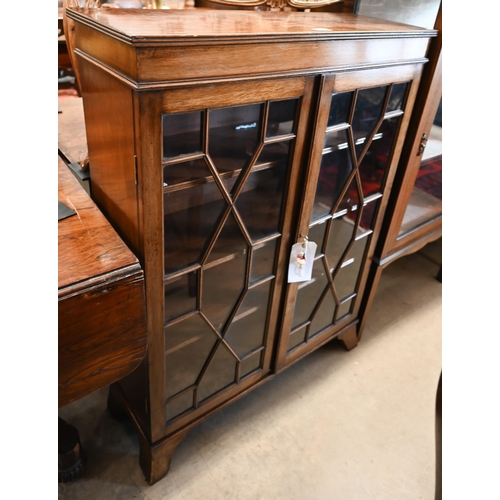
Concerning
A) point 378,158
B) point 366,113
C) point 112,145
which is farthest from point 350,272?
point 112,145

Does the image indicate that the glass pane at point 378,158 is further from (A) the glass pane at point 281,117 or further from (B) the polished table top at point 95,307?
(B) the polished table top at point 95,307

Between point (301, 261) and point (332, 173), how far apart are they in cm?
25

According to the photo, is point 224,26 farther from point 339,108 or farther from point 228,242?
point 228,242

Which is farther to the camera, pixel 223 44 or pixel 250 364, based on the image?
pixel 250 364

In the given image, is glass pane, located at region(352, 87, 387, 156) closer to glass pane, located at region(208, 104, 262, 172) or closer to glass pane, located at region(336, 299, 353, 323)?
glass pane, located at region(208, 104, 262, 172)

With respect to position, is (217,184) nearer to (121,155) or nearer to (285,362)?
(121,155)

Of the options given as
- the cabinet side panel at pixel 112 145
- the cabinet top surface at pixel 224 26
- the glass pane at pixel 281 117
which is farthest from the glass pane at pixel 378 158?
the cabinet side panel at pixel 112 145

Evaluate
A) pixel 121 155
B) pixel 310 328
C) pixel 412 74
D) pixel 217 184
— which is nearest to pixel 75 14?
pixel 121 155

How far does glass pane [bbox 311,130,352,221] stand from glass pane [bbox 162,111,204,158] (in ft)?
1.23

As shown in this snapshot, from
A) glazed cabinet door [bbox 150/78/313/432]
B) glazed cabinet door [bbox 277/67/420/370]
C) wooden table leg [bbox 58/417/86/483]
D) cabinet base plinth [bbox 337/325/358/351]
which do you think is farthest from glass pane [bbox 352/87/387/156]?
wooden table leg [bbox 58/417/86/483]

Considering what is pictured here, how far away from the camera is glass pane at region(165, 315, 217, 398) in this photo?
1.04m

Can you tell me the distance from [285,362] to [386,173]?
0.68 meters

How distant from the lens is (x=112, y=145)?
2.73 feet

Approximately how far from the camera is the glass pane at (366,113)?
107 cm
